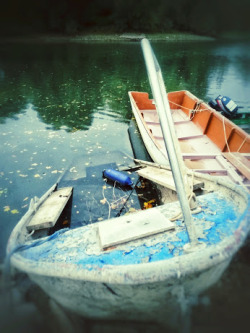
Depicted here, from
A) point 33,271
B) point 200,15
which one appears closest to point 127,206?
point 33,271

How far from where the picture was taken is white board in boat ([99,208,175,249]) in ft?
10.8

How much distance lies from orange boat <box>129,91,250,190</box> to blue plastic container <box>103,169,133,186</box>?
1.14 meters

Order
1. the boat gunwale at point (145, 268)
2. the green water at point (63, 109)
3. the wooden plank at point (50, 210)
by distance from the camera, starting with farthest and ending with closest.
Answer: the green water at point (63, 109)
the wooden plank at point (50, 210)
the boat gunwale at point (145, 268)

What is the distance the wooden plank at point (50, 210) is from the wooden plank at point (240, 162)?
458cm

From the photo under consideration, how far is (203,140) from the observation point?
8.58m

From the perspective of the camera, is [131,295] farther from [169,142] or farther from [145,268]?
[169,142]

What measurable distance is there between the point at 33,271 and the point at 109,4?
255 feet

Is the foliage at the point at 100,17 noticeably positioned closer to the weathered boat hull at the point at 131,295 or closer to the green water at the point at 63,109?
the green water at the point at 63,109

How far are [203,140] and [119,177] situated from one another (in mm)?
3817

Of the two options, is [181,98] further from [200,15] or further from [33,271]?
[200,15]

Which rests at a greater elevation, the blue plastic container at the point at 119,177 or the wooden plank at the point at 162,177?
the wooden plank at the point at 162,177

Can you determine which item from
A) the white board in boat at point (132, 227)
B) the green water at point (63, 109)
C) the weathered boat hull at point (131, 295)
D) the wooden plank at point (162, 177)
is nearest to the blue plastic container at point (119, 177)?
the wooden plank at point (162, 177)

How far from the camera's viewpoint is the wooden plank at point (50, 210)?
14.8ft

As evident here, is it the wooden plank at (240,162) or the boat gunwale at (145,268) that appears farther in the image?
the wooden plank at (240,162)
